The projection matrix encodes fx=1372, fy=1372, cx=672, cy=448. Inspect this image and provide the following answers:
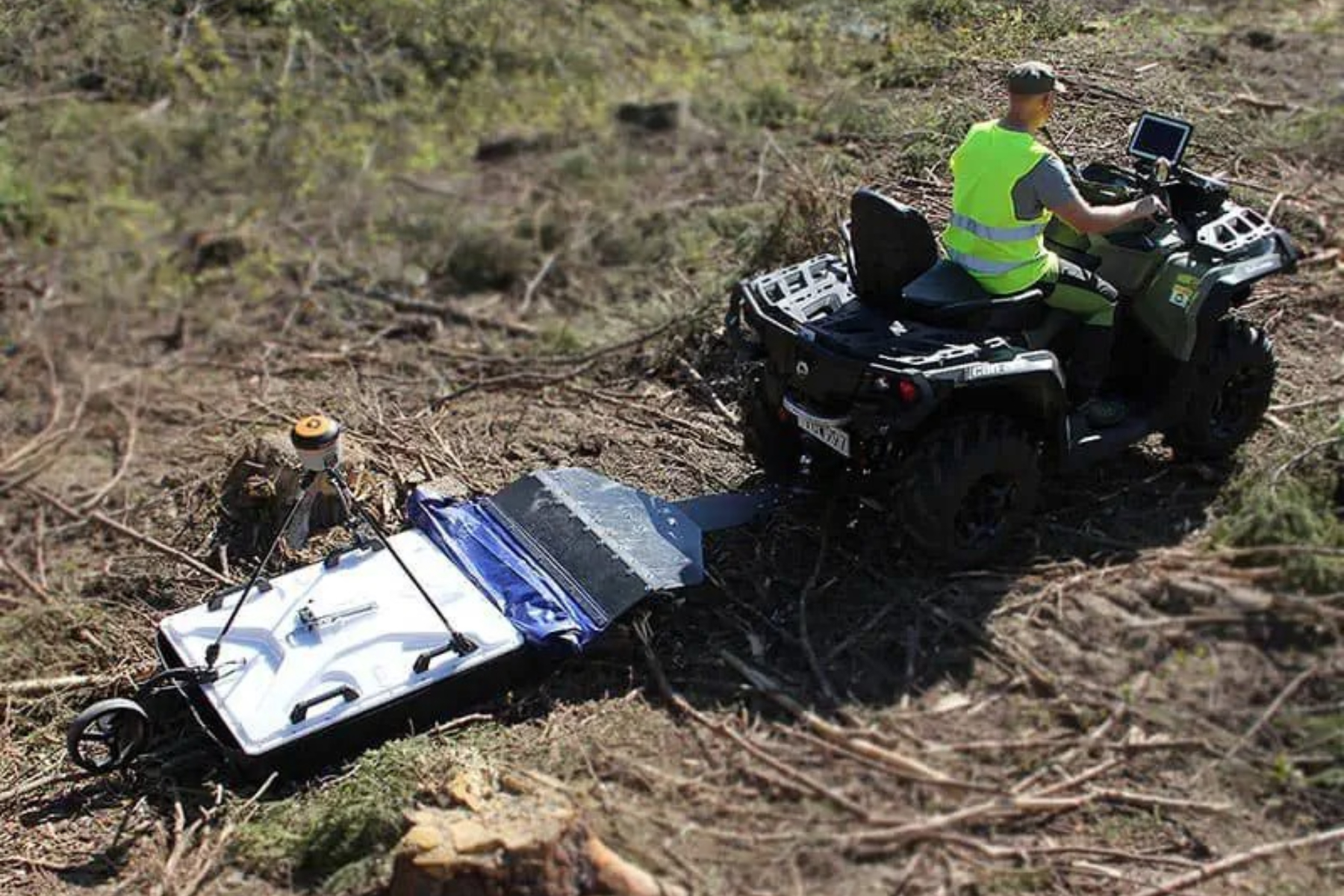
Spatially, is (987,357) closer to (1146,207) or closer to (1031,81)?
(1146,207)

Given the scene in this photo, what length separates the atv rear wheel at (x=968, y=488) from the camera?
16.8 ft

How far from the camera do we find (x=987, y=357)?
514 centimetres

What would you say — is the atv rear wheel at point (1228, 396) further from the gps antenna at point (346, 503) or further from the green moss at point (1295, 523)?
the gps antenna at point (346, 503)

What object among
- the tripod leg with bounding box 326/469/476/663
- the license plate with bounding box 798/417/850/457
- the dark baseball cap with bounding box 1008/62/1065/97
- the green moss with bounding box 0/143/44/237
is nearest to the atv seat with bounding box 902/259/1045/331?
the license plate with bounding box 798/417/850/457

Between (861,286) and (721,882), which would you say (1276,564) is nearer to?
(861,286)

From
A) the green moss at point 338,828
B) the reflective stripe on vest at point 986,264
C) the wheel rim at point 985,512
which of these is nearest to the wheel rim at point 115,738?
the green moss at point 338,828

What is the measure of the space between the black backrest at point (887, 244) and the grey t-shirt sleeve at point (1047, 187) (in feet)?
1.23

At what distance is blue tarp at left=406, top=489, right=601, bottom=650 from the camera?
17.8 ft

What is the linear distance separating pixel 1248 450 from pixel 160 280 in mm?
8074

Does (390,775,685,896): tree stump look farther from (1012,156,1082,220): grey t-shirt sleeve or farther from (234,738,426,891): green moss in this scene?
(1012,156,1082,220): grey t-shirt sleeve

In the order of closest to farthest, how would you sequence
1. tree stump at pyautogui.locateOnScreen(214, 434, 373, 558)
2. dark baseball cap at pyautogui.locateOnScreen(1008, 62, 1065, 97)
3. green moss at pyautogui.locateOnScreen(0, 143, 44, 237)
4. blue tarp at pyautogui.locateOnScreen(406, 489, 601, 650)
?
dark baseball cap at pyautogui.locateOnScreen(1008, 62, 1065, 97) < blue tarp at pyautogui.locateOnScreen(406, 489, 601, 650) < tree stump at pyautogui.locateOnScreen(214, 434, 373, 558) < green moss at pyautogui.locateOnScreen(0, 143, 44, 237)

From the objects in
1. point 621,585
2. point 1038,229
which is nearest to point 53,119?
point 621,585

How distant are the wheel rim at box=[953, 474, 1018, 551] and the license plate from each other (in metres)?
0.51

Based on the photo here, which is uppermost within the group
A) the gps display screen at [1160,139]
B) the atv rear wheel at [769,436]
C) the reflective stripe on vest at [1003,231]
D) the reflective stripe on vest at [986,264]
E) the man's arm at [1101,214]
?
the gps display screen at [1160,139]
